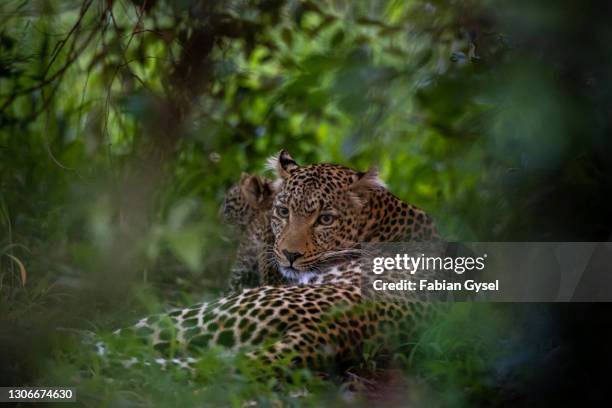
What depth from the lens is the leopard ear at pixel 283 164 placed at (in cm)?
414

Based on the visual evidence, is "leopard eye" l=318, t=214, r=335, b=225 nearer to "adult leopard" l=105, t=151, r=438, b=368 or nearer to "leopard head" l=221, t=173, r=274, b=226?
"adult leopard" l=105, t=151, r=438, b=368

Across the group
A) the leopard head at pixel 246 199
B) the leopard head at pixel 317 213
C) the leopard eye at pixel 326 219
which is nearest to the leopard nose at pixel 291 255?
the leopard head at pixel 317 213

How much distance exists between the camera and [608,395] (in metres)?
1.97

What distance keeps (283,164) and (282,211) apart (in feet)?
0.75

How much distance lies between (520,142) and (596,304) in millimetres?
524

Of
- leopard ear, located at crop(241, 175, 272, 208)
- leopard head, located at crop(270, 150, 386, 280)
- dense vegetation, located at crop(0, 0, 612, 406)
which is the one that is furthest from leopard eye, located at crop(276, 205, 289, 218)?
leopard ear, located at crop(241, 175, 272, 208)

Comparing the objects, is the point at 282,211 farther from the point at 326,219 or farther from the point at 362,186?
the point at 362,186

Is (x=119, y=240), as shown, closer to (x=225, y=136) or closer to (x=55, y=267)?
(x=55, y=267)

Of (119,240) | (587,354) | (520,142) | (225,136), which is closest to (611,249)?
(587,354)

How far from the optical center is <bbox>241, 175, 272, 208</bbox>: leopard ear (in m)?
4.59

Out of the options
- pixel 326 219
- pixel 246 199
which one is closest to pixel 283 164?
pixel 326 219

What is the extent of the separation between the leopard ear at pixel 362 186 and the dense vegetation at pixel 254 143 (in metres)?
0.10

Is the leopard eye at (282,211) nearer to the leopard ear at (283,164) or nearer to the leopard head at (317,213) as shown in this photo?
the leopard head at (317,213)

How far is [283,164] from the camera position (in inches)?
163
